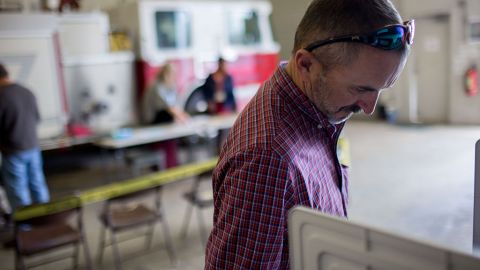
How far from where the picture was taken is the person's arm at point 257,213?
3.13 ft

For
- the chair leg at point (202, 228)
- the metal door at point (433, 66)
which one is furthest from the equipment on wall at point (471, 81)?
the chair leg at point (202, 228)

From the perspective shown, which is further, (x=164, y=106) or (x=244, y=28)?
(x=244, y=28)

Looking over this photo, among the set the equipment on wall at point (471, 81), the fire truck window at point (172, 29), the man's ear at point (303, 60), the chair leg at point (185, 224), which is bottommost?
Answer: the chair leg at point (185, 224)

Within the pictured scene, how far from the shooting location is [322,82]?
3.32 feet

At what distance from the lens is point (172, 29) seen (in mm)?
6926

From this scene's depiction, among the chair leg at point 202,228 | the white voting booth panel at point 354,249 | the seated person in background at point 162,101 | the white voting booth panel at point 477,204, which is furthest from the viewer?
the seated person in background at point 162,101

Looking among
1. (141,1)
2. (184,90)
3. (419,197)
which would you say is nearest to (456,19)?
(419,197)

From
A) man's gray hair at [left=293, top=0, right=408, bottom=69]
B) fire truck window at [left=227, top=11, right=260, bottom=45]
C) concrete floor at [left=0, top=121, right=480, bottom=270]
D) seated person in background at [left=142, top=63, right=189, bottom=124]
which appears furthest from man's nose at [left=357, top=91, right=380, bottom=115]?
fire truck window at [left=227, top=11, right=260, bottom=45]

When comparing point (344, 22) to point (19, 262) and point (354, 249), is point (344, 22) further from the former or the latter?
point (19, 262)

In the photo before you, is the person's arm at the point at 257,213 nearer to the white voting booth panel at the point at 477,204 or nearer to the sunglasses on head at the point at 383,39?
the sunglasses on head at the point at 383,39

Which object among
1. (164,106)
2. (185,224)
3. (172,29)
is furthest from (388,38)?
(172,29)

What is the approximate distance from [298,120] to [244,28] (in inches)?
284

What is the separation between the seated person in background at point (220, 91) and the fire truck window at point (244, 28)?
129 centimetres

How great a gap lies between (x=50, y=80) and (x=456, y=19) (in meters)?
6.70
